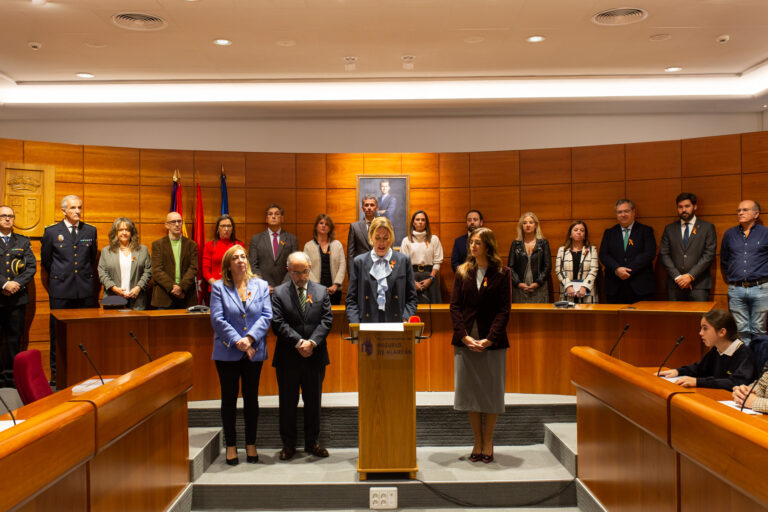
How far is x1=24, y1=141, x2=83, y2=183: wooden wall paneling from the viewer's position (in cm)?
721

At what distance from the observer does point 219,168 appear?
802cm

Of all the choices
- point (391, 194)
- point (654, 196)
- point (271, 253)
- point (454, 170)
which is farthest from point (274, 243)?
point (654, 196)

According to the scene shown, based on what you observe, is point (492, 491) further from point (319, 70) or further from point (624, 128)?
point (624, 128)

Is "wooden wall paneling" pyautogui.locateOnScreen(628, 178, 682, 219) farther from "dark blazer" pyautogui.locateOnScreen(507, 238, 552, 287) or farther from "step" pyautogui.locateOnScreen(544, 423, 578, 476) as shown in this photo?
"step" pyautogui.locateOnScreen(544, 423, 578, 476)

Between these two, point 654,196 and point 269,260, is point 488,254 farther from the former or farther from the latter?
point 654,196

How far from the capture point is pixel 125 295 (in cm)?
637

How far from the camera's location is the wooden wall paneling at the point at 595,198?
7830mm

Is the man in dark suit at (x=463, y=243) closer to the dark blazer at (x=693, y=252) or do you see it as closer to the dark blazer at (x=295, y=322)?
the dark blazer at (x=693, y=252)

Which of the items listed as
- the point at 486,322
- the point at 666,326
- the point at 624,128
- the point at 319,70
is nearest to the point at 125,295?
the point at 319,70

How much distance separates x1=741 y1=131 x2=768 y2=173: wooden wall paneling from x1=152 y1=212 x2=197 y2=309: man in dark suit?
6.27 metres

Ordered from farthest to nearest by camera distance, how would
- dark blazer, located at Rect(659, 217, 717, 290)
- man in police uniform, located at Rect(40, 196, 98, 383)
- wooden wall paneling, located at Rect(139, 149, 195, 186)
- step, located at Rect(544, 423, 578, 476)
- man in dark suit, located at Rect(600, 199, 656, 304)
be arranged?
1. wooden wall paneling, located at Rect(139, 149, 195, 186)
2. man in dark suit, located at Rect(600, 199, 656, 304)
3. dark blazer, located at Rect(659, 217, 717, 290)
4. man in police uniform, located at Rect(40, 196, 98, 383)
5. step, located at Rect(544, 423, 578, 476)

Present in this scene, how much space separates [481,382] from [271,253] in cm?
345

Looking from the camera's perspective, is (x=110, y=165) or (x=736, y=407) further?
(x=110, y=165)

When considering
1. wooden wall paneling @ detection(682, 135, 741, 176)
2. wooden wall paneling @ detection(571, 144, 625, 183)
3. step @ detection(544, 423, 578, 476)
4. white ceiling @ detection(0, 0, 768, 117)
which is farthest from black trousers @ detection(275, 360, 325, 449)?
wooden wall paneling @ detection(682, 135, 741, 176)
